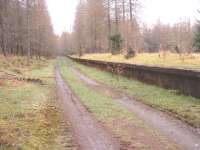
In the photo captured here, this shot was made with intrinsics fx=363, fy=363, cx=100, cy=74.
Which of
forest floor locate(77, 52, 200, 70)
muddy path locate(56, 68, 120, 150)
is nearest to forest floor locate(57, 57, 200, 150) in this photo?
muddy path locate(56, 68, 120, 150)

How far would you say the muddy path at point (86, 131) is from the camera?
7.89 metres

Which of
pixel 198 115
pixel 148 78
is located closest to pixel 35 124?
pixel 198 115

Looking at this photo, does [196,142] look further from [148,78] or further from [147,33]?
[147,33]

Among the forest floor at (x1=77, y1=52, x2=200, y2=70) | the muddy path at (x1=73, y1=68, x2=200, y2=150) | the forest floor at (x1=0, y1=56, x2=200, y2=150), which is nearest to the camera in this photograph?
the forest floor at (x1=0, y1=56, x2=200, y2=150)

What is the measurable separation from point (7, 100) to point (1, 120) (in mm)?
3947

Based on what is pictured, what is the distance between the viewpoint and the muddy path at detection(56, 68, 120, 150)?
7.89 meters

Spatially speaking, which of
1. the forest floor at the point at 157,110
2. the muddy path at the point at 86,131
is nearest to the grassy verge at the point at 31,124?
the muddy path at the point at 86,131

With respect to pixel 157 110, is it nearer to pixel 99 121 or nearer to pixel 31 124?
pixel 99 121

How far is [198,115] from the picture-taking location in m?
11.0

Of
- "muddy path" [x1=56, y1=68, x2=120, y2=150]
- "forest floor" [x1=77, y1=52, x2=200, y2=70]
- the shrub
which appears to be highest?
the shrub

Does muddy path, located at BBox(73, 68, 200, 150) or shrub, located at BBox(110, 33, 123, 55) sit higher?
shrub, located at BBox(110, 33, 123, 55)

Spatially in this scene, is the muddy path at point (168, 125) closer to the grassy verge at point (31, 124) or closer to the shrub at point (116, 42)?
the grassy verge at point (31, 124)

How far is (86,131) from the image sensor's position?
9.34m

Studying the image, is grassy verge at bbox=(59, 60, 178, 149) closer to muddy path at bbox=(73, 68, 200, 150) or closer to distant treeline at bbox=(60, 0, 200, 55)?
muddy path at bbox=(73, 68, 200, 150)
